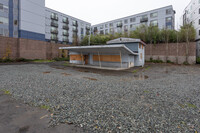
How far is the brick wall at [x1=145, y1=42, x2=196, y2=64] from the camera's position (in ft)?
63.0

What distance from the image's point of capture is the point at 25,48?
67.7 ft

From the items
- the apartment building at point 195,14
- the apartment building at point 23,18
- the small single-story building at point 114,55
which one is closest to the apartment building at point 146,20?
the apartment building at point 195,14

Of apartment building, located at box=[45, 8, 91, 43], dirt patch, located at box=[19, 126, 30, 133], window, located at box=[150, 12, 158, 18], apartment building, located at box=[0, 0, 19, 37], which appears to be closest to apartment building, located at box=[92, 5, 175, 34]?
window, located at box=[150, 12, 158, 18]

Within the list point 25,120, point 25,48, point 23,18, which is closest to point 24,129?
point 25,120

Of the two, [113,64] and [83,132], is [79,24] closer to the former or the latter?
[113,64]

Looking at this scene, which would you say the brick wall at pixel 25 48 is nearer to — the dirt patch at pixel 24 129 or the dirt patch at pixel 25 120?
the dirt patch at pixel 25 120

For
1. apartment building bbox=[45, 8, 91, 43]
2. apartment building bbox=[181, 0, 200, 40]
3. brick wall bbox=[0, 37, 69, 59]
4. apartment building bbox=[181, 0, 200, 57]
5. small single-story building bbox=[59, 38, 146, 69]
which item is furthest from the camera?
apartment building bbox=[45, 8, 91, 43]

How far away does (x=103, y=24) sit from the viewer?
153 ft

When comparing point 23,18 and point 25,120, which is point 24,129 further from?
point 23,18

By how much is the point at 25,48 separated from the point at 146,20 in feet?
119

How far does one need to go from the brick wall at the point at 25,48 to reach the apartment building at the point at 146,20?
62.2ft

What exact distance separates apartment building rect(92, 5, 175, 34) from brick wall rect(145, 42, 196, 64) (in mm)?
6886

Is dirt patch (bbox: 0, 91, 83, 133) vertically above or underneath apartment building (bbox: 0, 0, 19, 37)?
underneath

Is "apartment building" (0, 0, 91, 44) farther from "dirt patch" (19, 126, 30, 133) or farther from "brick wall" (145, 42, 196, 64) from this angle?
"dirt patch" (19, 126, 30, 133)
